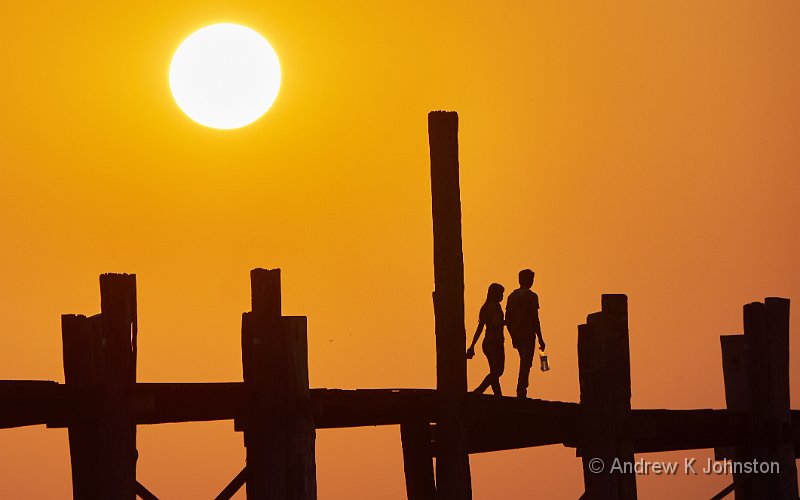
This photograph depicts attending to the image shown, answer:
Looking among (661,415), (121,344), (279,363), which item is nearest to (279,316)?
(279,363)

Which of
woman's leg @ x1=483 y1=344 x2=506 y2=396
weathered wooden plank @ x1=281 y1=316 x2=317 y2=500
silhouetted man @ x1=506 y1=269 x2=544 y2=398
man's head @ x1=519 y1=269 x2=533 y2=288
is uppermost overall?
man's head @ x1=519 y1=269 x2=533 y2=288

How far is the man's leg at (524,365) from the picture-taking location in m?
17.3

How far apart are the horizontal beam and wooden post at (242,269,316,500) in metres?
0.19

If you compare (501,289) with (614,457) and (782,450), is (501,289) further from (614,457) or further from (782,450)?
(782,450)

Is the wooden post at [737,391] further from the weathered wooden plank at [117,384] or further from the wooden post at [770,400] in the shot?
the weathered wooden plank at [117,384]

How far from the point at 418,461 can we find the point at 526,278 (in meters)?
2.28

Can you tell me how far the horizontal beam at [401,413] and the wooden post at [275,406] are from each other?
0.62 ft

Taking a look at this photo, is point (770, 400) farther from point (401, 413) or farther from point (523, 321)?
point (401, 413)

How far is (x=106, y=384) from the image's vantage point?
13.7 metres

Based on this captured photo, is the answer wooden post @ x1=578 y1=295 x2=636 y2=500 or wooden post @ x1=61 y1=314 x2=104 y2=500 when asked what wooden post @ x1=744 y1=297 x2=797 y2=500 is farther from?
wooden post @ x1=61 y1=314 x2=104 y2=500

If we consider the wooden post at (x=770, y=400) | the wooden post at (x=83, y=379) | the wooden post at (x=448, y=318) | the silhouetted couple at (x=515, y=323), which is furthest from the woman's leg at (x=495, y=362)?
the wooden post at (x=83, y=379)

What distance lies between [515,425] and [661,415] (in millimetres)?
1559

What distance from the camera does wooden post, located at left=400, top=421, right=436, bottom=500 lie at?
17031 millimetres

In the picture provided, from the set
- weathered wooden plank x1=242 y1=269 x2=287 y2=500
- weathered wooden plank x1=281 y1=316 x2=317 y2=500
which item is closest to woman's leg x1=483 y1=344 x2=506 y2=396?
weathered wooden plank x1=281 y1=316 x2=317 y2=500
